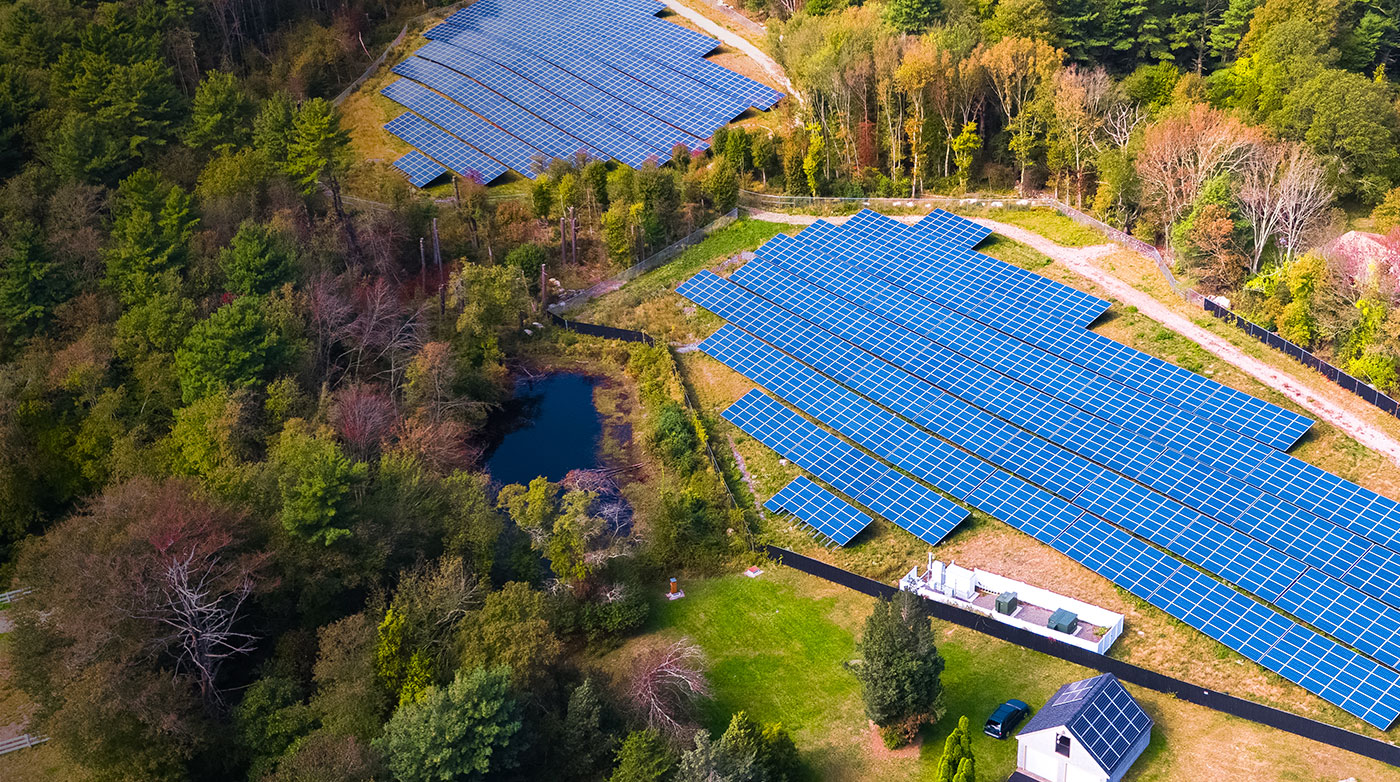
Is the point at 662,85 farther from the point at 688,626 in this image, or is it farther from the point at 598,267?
the point at 688,626

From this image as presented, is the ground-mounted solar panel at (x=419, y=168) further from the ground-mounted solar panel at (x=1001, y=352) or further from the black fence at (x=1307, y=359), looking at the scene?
the black fence at (x=1307, y=359)

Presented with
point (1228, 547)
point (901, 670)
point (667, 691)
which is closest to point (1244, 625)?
point (1228, 547)

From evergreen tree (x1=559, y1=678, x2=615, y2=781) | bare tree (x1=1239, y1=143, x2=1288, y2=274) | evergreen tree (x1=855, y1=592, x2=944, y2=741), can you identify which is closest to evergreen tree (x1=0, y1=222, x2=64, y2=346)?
evergreen tree (x1=559, y1=678, x2=615, y2=781)

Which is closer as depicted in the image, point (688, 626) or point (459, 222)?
point (688, 626)

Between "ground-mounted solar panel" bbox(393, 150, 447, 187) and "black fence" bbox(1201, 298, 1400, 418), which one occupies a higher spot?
"ground-mounted solar panel" bbox(393, 150, 447, 187)

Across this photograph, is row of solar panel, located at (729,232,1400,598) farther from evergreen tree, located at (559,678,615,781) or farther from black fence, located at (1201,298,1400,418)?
evergreen tree, located at (559,678,615,781)

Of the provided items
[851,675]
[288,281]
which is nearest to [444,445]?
[288,281]

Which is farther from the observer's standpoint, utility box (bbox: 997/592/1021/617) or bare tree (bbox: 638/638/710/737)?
utility box (bbox: 997/592/1021/617)
